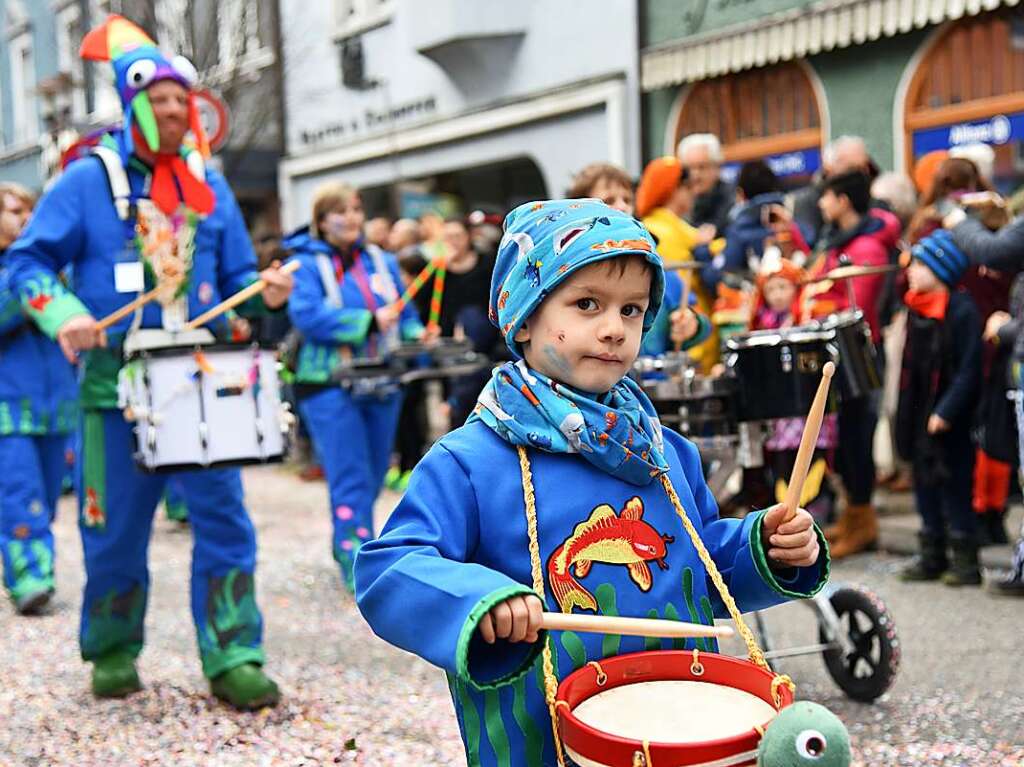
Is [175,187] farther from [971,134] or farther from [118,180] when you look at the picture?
[971,134]

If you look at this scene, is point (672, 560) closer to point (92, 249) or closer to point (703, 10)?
point (92, 249)

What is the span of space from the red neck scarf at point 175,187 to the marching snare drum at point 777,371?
178 cm

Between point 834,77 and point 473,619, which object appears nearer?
point 473,619

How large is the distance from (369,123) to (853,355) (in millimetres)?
12471

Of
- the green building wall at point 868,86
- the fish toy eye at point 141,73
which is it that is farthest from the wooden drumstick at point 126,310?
the green building wall at point 868,86

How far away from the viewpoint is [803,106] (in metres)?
10.5

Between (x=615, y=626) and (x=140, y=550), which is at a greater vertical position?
(x=615, y=626)

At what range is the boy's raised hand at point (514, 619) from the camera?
1741mm

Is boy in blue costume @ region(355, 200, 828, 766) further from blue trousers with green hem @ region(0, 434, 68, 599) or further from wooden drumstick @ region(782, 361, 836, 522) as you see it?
blue trousers with green hem @ region(0, 434, 68, 599)

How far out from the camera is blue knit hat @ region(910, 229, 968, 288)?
17.5 ft

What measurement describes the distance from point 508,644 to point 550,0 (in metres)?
12.0

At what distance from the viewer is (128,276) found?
160 inches

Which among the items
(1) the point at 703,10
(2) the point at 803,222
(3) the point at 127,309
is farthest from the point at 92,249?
(1) the point at 703,10

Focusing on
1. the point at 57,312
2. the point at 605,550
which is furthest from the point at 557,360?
the point at 57,312
